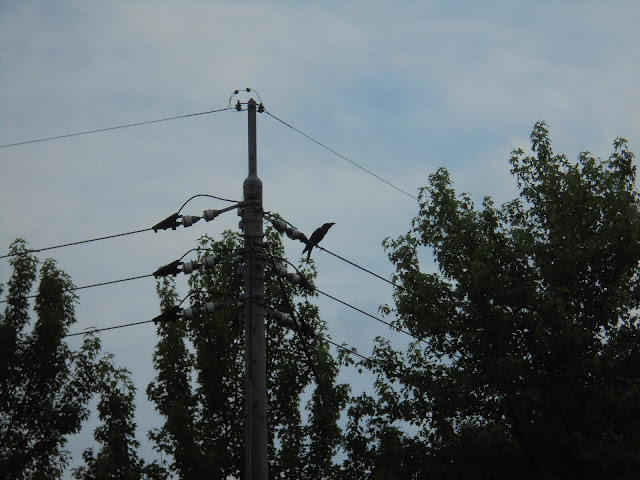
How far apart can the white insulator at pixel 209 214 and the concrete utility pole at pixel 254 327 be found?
0.39m

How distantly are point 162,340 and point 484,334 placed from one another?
932 cm

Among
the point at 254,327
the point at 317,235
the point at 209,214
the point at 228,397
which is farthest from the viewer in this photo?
the point at 228,397

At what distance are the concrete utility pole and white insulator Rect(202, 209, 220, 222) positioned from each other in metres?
0.39

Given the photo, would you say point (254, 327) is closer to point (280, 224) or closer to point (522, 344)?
point (280, 224)

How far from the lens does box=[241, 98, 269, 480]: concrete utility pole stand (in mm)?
10594


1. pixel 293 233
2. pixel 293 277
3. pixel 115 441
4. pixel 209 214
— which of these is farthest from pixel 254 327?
pixel 115 441

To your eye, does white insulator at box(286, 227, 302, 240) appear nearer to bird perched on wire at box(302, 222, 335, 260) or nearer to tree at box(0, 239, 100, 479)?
bird perched on wire at box(302, 222, 335, 260)

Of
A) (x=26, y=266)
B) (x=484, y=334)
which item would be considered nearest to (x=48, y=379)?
(x=26, y=266)

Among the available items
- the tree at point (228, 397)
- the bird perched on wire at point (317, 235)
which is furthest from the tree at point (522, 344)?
the bird perched on wire at point (317, 235)

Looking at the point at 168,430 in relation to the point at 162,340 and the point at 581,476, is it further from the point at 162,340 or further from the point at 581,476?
the point at 581,476

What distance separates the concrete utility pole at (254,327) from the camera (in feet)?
34.8

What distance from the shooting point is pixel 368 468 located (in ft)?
75.9

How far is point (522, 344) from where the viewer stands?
2453cm

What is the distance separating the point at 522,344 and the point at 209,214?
49.1ft
